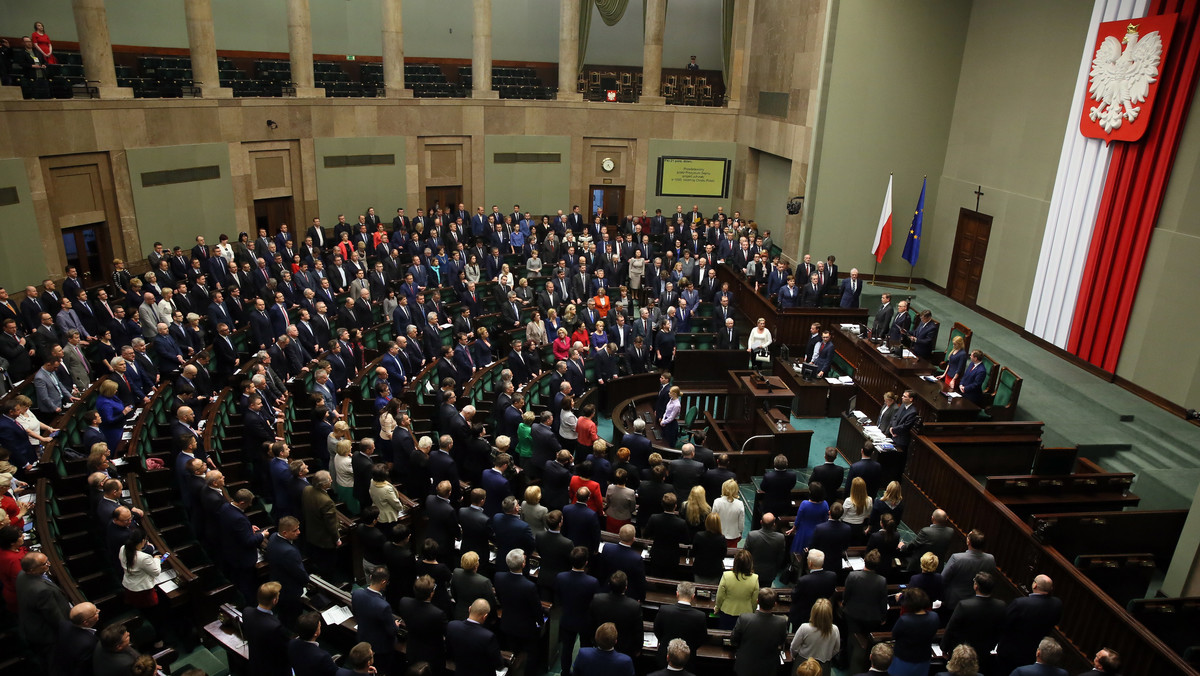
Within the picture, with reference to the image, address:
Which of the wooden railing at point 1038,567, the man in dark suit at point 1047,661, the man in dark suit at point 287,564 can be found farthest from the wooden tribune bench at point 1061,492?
the man in dark suit at point 287,564

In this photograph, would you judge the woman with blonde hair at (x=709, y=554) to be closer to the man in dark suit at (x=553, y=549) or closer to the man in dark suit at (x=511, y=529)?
the man in dark suit at (x=553, y=549)

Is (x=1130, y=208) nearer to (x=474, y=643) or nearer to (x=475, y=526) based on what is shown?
(x=475, y=526)

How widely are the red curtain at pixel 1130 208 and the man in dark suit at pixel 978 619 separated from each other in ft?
24.2

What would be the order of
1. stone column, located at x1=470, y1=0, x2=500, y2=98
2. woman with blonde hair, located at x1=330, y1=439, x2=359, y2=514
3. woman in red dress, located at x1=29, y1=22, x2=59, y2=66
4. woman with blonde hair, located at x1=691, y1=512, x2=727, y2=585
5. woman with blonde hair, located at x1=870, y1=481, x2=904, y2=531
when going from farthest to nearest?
stone column, located at x1=470, y1=0, x2=500, y2=98 → woman in red dress, located at x1=29, y1=22, x2=59, y2=66 → woman with blonde hair, located at x1=330, y1=439, x2=359, y2=514 → woman with blonde hair, located at x1=870, y1=481, x2=904, y2=531 → woman with blonde hair, located at x1=691, y1=512, x2=727, y2=585

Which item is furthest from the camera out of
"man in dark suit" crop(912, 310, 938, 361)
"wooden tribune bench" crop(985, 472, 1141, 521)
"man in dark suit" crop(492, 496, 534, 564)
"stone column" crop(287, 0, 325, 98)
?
"stone column" crop(287, 0, 325, 98)

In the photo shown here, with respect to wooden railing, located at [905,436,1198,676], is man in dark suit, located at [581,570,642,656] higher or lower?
higher

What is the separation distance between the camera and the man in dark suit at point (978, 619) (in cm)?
537

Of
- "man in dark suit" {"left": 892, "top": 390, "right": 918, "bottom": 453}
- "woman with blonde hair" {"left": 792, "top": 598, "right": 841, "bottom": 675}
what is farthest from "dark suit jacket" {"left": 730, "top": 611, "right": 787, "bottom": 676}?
"man in dark suit" {"left": 892, "top": 390, "right": 918, "bottom": 453}

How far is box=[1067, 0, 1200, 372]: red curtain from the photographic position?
10.0m

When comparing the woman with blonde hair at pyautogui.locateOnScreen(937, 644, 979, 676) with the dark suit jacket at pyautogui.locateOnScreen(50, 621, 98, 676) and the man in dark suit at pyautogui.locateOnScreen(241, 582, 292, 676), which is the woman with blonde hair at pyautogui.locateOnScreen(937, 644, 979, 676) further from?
the dark suit jacket at pyautogui.locateOnScreen(50, 621, 98, 676)

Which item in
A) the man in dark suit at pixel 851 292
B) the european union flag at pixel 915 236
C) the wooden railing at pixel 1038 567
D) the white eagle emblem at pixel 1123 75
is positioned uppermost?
the white eagle emblem at pixel 1123 75

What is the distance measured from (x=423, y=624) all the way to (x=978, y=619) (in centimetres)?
387

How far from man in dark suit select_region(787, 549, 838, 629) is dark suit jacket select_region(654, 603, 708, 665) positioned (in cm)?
93

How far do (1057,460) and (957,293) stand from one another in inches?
297
